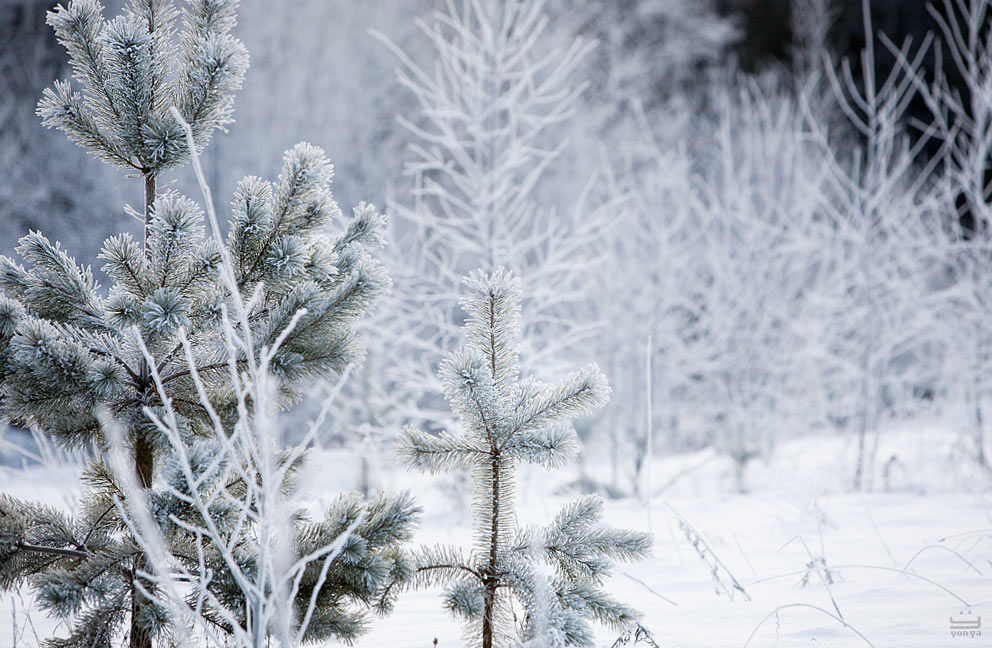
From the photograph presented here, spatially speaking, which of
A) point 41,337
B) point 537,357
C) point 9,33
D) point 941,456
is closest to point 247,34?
point 9,33

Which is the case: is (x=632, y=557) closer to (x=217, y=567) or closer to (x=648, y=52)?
(x=217, y=567)

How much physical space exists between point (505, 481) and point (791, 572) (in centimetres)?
154

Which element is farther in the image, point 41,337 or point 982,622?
point 982,622

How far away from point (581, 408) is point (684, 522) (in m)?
1.05

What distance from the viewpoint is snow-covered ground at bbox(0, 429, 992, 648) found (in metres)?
1.97

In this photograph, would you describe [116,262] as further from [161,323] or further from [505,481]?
[505,481]

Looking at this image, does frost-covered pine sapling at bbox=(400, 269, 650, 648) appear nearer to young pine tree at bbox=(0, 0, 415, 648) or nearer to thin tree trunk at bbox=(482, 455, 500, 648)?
thin tree trunk at bbox=(482, 455, 500, 648)

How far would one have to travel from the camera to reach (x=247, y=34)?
7984 mm
